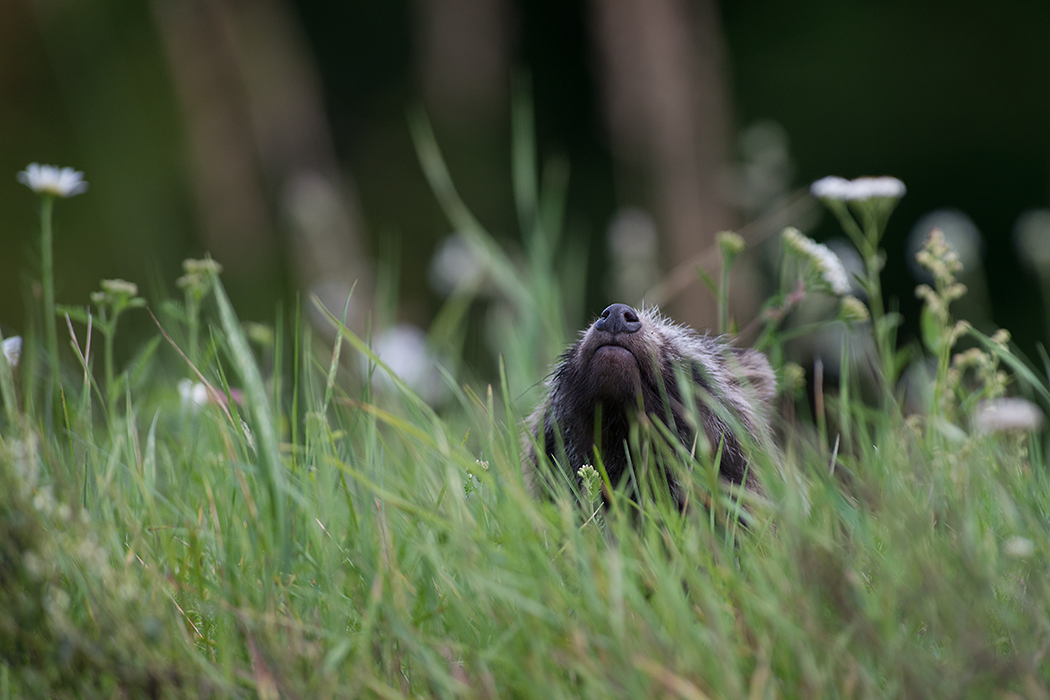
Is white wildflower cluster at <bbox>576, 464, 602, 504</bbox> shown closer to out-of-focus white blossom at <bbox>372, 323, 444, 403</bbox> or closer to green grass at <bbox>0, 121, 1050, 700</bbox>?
green grass at <bbox>0, 121, 1050, 700</bbox>

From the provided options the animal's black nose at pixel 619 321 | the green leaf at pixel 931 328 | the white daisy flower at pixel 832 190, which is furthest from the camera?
the white daisy flower at pixel 832 190

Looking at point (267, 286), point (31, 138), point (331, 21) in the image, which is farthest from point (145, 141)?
point (331, 21)

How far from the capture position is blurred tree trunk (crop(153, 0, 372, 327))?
26.9 feet

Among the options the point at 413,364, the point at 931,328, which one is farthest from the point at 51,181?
the point at 931,328

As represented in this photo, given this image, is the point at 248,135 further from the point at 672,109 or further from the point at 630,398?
the point at 630,398

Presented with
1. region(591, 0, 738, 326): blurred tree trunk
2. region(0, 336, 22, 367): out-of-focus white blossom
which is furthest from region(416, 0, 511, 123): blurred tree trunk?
region(0, 336, 22, 367): out-of-focus white blossom

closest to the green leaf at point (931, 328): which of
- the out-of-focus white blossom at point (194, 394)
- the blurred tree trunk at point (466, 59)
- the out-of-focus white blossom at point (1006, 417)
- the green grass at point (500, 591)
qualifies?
the out-of-focus white blossom at point (1006, 417)

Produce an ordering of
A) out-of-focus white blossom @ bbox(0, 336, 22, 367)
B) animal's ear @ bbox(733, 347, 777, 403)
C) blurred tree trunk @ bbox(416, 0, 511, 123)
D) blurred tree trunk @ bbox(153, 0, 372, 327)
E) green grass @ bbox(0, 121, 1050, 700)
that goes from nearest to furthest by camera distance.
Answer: green grass @ bbox(0, 121, 1050, 700) < out-of-focus white blossom @ bbox(0, 336, 22, 367) < animal's ear @ bbox(733, 347, 777, 403) < blurred tree trunk @ bbox(153, 0, 372, 327) < blurred tree trunk @ bbox(416, 0, 511, 123)

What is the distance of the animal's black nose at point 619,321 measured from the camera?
2.41m

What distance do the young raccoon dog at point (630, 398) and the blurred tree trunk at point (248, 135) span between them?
17.5 ft

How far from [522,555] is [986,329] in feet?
21.3

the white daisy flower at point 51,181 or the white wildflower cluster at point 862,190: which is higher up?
the white daisy flower at point 51,181

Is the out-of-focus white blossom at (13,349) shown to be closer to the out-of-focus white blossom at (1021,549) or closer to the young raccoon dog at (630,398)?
the young raccoon dog at (630,398)

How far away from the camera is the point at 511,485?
1683mm
